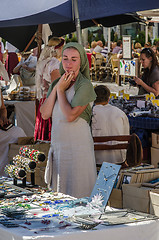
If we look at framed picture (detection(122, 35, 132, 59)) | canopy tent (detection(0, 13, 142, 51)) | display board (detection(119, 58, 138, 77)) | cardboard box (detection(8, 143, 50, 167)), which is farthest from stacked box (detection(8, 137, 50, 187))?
framed picture (detection(122, 35, 132, 59))

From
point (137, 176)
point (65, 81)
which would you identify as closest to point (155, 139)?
point (137, 176)

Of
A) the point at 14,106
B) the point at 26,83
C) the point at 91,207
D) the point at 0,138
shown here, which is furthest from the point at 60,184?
the point at 26,83

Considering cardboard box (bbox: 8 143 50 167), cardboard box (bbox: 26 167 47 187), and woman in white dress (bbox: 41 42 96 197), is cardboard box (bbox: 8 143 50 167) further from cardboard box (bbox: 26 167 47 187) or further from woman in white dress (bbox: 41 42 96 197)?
woman in white dress (bbox: 41 42 96 197)

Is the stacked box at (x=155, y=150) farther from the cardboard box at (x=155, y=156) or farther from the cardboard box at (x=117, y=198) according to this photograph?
the cardboard box at (x=117, y=198)

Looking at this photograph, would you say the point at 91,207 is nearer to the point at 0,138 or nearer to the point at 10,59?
the point at 0,138

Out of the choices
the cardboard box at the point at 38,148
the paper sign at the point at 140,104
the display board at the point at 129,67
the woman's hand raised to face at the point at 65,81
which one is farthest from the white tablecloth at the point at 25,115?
the woman's hand raised to face at the point at 65,81

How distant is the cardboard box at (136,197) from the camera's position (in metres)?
3.29

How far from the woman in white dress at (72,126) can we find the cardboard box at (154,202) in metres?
0.60

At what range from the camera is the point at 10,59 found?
35.9 feet

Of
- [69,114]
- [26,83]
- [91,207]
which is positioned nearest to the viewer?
[91,207]

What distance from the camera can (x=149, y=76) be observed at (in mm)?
6785

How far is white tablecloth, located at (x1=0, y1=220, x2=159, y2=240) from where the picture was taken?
2.33 meters

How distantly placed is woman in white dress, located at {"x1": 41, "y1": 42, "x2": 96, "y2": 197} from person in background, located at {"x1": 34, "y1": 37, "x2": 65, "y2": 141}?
1769 millimetres

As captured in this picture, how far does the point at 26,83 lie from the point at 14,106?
1.30 meters
